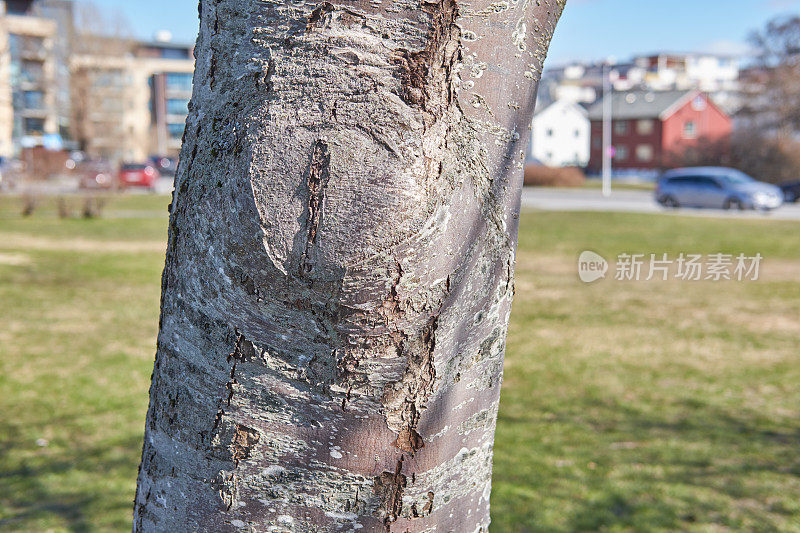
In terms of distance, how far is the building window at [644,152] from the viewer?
60125 mm

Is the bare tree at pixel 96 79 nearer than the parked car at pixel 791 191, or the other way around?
the parked car at pixel 791 191

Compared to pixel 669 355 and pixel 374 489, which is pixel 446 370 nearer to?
pixel 374 489

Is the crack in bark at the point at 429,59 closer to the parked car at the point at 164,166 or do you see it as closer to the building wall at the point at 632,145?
the parked car at the point at 164,166

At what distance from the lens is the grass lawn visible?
4.12m

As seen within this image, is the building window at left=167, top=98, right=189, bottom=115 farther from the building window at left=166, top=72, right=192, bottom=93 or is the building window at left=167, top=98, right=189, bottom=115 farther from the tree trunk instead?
the tree trunk

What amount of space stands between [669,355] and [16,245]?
12997 mm

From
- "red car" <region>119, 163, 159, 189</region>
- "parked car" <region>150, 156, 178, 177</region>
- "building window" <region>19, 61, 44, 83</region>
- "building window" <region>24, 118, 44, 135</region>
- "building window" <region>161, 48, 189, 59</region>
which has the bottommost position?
"red car" <region>119, 163, 159, 189</region>

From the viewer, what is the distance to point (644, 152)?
199ft

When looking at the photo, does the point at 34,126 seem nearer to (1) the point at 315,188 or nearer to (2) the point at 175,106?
(2) the point at 175,106

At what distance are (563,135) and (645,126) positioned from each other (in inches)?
282

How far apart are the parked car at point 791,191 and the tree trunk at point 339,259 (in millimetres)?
33908

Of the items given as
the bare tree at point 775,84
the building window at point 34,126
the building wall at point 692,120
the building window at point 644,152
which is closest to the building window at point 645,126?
the building window at point 644,152

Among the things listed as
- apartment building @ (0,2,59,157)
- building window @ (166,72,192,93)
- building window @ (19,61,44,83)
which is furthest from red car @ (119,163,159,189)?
building window @ (166,72,192,93)

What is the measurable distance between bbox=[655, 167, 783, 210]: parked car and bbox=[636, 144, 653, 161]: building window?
3388 cm
